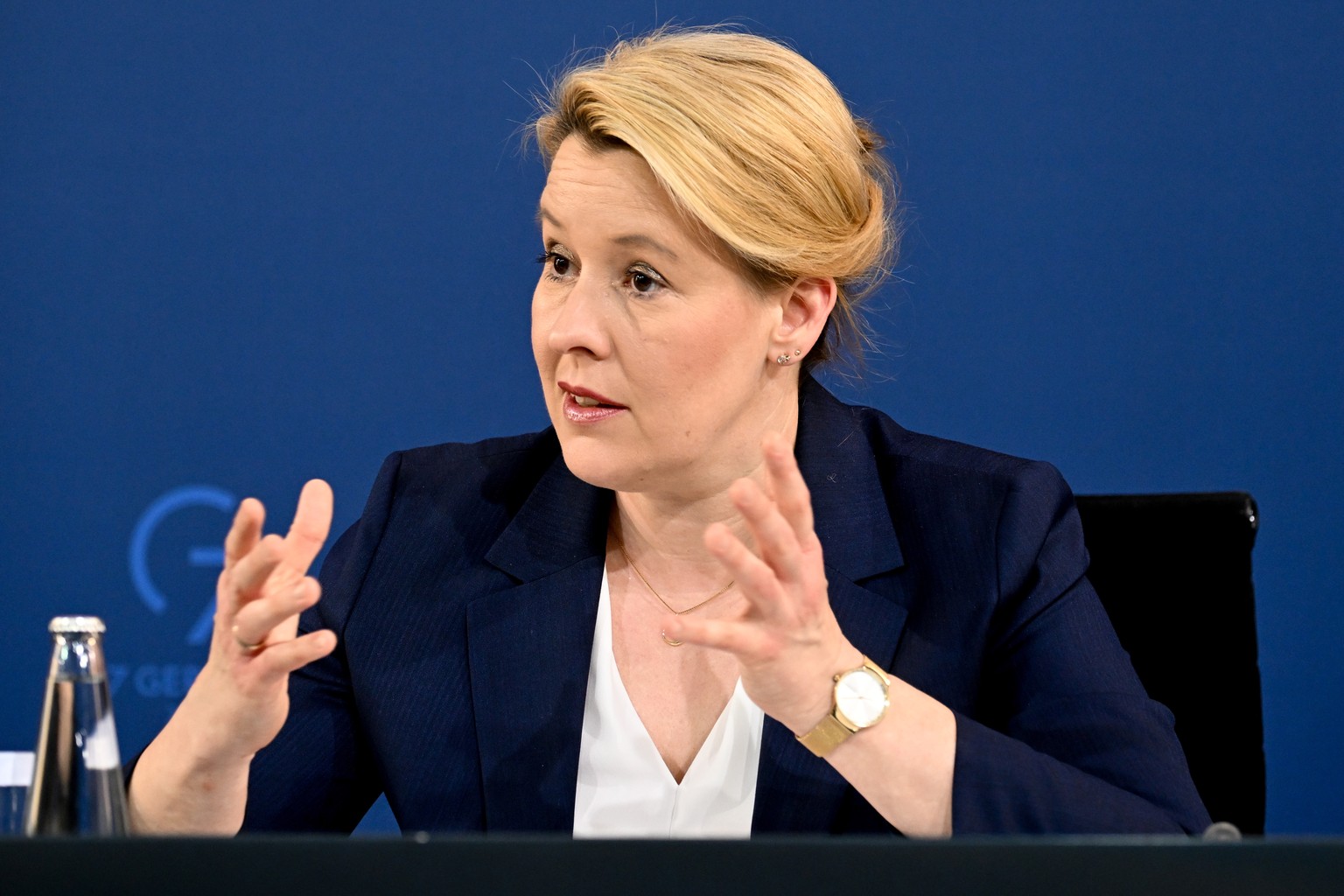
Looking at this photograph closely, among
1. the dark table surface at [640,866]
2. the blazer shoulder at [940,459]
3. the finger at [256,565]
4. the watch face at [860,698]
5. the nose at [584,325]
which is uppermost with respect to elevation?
the nose at [584,325]

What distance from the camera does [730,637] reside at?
1.13 metres

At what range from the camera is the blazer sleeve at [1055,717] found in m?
1.27

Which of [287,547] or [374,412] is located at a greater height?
[374,412]

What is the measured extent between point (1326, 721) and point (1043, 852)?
224 centimetres

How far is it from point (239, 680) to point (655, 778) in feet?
1.68

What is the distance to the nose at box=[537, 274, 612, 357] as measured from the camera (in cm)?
148

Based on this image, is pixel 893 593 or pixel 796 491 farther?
pixel 893 593

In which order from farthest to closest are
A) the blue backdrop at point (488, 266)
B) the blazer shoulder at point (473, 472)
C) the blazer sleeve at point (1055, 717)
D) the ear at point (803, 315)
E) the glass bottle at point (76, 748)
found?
the blue backdrop at point (488, 266) < the blazer shoulder at point (473, 472) < the ear at point (803, 315) < the blazer sleeve at point (1055, 717) < the glass bottle at point (76, 748)

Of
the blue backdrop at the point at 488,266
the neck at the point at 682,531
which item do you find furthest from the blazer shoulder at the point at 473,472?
the blue backdrop at the point at 488,266

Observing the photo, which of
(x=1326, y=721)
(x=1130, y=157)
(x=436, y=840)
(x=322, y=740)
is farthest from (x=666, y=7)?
(x=436, y=840)

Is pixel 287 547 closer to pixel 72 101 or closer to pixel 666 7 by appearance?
pixel 666 7

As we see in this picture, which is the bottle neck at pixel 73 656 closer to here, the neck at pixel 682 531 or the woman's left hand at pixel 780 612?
the woman's left hand at pixel 780 612

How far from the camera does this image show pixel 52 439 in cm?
268

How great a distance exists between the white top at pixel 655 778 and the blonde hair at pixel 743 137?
0.51 m
